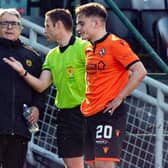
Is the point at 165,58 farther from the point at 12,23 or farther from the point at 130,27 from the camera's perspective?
the point at 12,23

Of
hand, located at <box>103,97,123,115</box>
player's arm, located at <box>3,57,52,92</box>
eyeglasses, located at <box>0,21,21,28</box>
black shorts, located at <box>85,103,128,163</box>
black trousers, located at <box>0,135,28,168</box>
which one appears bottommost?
black trousers, located at <box>0,135,28,168</box>

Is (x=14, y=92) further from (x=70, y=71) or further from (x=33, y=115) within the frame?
(x=70, y=71)

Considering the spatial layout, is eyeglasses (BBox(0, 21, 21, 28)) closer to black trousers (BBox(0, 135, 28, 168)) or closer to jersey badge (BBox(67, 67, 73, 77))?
jersey badge (BBox(67, 67, 73, 77))

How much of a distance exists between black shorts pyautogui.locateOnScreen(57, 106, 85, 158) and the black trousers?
536 millimetres

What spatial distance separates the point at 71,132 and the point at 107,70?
0.96 meters

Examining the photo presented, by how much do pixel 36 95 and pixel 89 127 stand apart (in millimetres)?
686

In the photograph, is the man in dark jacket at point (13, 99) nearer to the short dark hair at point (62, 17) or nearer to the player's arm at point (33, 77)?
the player's arm at point (33, 77)

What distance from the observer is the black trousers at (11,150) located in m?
6.46

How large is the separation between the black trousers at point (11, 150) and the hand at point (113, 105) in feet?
2.77

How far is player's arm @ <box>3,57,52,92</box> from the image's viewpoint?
644 cm

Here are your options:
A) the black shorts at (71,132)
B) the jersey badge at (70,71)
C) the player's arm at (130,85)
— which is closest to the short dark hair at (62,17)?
the jersey badge at (70,71)

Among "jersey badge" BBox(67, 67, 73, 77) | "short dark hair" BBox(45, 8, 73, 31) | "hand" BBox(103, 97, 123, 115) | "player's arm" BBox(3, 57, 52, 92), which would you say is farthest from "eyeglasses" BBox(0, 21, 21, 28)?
"hand" BBox(103, 97, 123, 115)

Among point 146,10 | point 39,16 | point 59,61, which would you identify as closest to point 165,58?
point 146,10

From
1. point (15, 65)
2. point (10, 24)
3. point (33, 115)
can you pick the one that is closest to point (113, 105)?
point (33, 115)
